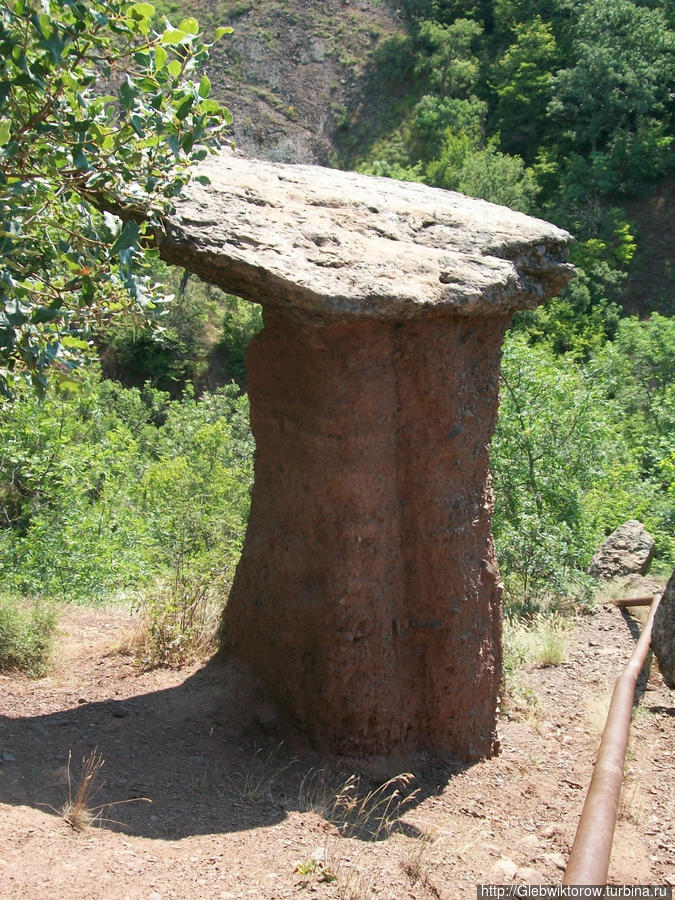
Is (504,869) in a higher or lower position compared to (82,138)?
lower

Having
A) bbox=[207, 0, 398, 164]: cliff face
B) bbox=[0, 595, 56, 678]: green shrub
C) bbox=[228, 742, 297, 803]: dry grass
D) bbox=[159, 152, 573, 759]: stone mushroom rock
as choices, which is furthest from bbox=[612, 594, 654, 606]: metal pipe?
bbox=[207, 0, 398, 164]: cliff face

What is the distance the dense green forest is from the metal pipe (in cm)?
37

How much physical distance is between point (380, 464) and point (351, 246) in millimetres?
1128

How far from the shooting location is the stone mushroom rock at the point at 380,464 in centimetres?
448

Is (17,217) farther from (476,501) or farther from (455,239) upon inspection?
(476,501)

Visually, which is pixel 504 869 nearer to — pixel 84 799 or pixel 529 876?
pixel 529 876

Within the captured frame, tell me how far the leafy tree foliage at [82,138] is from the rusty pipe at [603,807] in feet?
8.66

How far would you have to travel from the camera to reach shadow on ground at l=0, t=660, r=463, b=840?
4113mm

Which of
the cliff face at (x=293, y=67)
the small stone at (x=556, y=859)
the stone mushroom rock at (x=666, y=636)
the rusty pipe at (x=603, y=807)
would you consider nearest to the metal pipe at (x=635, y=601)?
the stone mushroom rock at (x=666, y=636)

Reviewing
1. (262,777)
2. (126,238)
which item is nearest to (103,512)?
(262,777)

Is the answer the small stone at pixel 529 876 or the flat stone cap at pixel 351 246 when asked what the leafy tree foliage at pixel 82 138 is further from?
the small stone at pixel 529 876

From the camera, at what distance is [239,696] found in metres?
5.14

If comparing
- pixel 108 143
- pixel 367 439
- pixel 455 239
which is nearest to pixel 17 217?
pixel 108 143

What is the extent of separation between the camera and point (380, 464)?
4.70 meters
